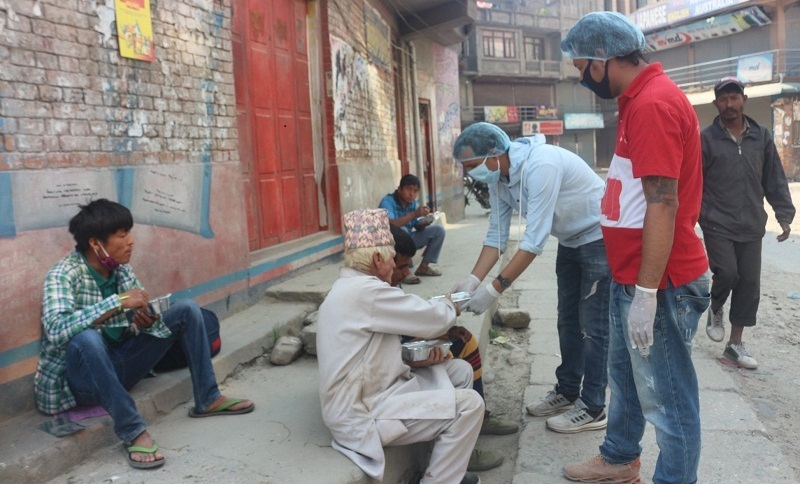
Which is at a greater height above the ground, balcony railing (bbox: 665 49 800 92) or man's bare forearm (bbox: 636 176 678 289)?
balcony railing (bbox: 665 49 800 92)

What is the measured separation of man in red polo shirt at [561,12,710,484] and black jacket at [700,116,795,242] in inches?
88.3

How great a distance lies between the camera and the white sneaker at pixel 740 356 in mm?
4258

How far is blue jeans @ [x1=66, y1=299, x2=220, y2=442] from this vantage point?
2.55m

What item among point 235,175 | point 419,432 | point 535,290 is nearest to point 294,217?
point 235,175

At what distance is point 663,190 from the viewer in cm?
204

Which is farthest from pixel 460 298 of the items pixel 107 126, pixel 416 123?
pixel 416 123

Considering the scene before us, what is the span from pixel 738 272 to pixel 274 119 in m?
4.00

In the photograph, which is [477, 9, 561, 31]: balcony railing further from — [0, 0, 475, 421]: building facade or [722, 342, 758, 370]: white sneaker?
[722, 342, 758, 370]: white sneaker

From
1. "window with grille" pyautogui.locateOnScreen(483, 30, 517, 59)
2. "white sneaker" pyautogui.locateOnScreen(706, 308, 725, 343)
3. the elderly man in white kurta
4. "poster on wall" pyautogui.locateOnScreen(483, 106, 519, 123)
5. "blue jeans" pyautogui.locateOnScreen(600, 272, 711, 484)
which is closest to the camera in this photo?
"blue jeans" pyautogui.locateOnScreen(600, 272, 711, 484)

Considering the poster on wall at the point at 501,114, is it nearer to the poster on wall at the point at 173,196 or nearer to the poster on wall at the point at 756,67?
the poster on wall at the point at 756,67

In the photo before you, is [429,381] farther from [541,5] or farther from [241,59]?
[541,5]

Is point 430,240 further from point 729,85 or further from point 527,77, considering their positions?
point 527,77

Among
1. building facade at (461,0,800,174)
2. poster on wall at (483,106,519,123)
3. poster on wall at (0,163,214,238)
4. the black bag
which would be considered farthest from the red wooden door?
poster on wall at (483,106,519,123)

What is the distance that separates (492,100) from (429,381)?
115 feet
